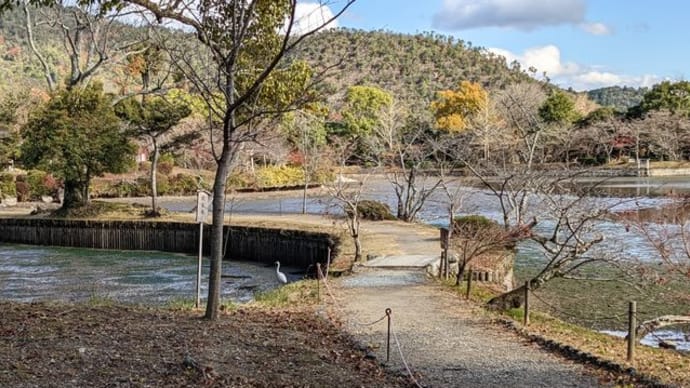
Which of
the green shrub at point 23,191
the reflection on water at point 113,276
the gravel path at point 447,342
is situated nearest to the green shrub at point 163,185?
the green shrub at point 23,191

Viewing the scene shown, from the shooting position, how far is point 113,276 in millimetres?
19797

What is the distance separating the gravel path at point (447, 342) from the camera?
7.02 m

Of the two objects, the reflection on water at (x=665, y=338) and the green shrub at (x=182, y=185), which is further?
the green shrub at (x=182, y=185)

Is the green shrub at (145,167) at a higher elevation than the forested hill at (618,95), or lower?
lower

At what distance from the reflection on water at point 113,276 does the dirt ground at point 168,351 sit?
244 inches

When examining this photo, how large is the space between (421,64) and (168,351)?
302 feet

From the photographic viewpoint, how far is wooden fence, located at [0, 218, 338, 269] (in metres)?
21.9

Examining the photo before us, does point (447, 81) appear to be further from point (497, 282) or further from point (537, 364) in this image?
point (537, 364)

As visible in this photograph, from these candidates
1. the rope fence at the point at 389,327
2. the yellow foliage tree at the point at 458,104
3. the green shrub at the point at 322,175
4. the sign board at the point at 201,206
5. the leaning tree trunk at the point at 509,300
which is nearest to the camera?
the rope fence at the point at 389,327

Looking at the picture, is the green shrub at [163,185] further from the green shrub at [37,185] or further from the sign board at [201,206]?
the sign board at [201,206]

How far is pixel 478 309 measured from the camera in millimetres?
10859

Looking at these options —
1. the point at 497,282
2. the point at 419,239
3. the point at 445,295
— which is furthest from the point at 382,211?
the point at 445,295

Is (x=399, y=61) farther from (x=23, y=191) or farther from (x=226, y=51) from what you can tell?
(x=226, y=51)

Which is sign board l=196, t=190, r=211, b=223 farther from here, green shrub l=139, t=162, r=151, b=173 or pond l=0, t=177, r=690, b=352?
green shrub l=139, t=162, r=151, b=173
